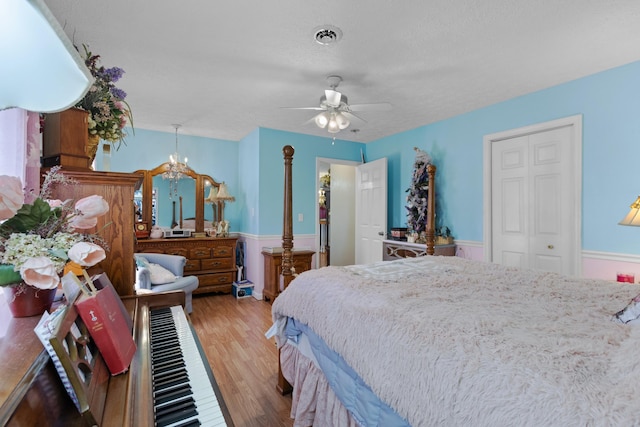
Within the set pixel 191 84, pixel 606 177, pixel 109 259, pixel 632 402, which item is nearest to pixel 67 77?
pixel 109 259

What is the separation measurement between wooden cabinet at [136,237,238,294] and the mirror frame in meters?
0.43

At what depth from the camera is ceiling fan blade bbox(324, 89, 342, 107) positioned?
2.45m

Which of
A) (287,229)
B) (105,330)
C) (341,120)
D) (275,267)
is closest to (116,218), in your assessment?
(105,330)

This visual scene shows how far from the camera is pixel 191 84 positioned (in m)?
2.77

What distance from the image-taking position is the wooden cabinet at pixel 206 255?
414 cm

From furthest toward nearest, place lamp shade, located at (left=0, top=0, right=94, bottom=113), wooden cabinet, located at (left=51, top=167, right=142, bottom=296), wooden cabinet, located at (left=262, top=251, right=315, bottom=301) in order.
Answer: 1. wooden cabinet, located at (left=262, top=251, right=315, bottom=301)
2. wooden cabinet, located at (left=51, top=167, right=142, bottom=296)
3. lamp shade, located at (left=0, top=0, right=94, bottom=113)

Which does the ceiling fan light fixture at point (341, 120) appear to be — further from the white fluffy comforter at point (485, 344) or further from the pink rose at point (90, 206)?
the pink rose at point (90, 206)

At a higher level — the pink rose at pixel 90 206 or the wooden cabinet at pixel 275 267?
the pink rose at pixel 90 206

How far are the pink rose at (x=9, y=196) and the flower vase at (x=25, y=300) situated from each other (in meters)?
0.21

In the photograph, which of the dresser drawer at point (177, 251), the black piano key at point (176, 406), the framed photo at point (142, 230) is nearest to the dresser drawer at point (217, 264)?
the dresser drawer at point (177, 251)

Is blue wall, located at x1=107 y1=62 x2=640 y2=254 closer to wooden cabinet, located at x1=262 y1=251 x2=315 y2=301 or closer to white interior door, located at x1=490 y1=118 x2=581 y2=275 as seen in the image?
white interior door, located at x1=490 y1=118 x2=581 y2=275

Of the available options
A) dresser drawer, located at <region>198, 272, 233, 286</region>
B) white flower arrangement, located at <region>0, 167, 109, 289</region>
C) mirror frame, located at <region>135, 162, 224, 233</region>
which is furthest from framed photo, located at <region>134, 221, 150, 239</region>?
white flower arrangement, located at <region>0, 167, 109, 289</region>

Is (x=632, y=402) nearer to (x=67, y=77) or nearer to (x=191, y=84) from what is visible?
(x=67, y=77)

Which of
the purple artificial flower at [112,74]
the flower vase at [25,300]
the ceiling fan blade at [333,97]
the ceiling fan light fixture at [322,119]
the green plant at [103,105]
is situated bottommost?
the flower vase at [25,300]
